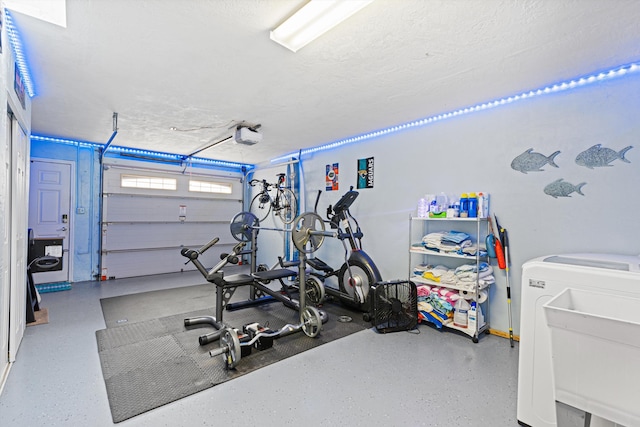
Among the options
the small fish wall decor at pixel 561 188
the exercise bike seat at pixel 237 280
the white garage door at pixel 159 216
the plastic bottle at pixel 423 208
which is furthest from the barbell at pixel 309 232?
the white garage door at pixel 159 216

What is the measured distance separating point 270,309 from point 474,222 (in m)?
3.03

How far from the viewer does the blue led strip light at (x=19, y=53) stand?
6.60ft

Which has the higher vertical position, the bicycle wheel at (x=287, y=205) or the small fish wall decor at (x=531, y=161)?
the small fish wall decor at (x=531, y=161)

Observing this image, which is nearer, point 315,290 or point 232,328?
point 232,328

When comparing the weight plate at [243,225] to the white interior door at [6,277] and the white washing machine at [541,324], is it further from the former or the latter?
the white washing machine at [541,324]

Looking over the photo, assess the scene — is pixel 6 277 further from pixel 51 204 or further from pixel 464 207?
pixel 464 207

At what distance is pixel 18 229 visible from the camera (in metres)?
2.73

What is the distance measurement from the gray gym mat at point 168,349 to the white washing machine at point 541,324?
1.83 metres

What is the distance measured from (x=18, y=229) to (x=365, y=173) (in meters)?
4.29

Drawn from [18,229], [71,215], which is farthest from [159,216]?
[18,229]

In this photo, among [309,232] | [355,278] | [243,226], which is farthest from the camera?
[243,226]

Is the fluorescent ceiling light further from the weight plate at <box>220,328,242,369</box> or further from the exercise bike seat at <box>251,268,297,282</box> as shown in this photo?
the exercise bike seat at <box>251,268,297,282</box>

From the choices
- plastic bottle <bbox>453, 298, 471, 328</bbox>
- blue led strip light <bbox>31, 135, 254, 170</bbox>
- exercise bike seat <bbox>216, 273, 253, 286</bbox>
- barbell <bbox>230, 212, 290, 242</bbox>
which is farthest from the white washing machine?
blue led strip light <bbox>31, 135, 254, 170</bbox>

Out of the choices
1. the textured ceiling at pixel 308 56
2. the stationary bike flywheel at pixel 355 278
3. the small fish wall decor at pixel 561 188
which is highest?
the textured ceiling at pixel 308 56
